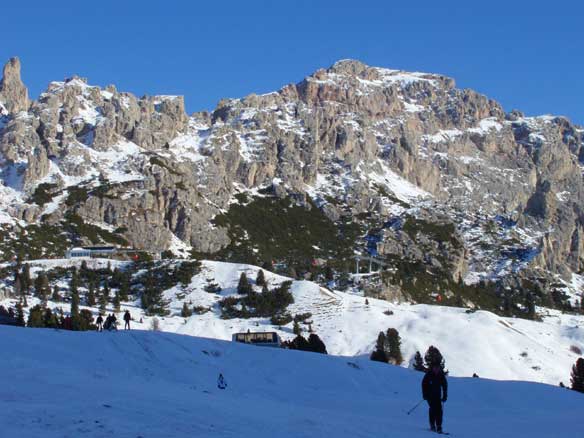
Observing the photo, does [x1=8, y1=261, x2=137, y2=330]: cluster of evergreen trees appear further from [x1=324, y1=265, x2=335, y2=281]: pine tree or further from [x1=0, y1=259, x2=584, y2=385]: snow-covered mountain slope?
[x1=324, y1=265, x2=335, y2=281]: pine tree

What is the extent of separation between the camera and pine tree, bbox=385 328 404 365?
104125mm

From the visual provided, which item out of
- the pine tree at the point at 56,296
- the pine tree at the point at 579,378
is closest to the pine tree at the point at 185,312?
the pine tree at the point at 56,296

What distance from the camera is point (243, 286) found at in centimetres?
13425

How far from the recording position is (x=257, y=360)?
4522 cm

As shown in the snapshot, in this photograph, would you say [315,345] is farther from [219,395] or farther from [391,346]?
[219,395]

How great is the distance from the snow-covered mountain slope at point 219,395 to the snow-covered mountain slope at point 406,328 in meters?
53.9

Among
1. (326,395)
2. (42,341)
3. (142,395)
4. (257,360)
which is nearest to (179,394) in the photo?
(142,395)

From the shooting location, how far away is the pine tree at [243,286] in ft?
437

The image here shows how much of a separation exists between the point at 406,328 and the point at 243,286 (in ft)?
107

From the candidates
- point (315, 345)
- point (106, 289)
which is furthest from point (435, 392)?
point (106, 289)

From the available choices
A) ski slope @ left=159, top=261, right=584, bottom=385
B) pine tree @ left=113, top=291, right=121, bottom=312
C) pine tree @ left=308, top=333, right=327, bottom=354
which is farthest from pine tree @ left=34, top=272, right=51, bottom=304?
pine tree @ left=308, top=333, right=327, bottom=354

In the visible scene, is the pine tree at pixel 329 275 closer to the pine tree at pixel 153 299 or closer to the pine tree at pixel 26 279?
the pine tree at pixel 153 299

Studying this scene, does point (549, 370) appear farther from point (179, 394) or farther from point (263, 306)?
point (179, 394)

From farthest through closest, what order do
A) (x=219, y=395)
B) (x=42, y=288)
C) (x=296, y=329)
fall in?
(x=42, y=288) < (x=296, y=329) < (x=219, y=395)
